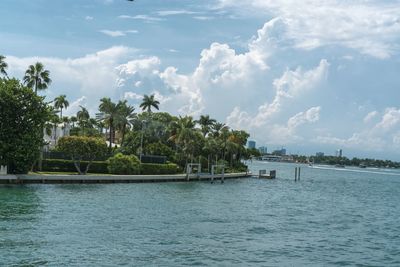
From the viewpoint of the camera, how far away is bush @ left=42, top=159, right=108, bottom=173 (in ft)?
282

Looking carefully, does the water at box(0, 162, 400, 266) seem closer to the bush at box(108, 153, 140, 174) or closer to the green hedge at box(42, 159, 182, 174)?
the green hedge at box(42, 159, 182, 174)

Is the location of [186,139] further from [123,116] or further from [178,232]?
[178,232]

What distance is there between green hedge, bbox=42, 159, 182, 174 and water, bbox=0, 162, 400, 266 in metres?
22.5

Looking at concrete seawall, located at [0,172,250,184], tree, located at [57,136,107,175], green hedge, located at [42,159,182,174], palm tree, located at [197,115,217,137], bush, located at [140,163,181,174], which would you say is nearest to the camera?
concrete seawall, located at [0,172,250,184]

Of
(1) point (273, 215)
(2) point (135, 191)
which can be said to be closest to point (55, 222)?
(1) point (273, 215)

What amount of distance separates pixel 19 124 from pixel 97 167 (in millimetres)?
22227

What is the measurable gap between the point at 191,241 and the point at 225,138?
349 ft

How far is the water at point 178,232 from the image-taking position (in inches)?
1169

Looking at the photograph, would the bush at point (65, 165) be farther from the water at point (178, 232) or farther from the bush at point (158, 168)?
the water at point (178, 232)

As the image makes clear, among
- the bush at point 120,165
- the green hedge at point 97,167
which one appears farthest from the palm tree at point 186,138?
the bush at point 120,165

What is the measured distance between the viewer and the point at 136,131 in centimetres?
12950

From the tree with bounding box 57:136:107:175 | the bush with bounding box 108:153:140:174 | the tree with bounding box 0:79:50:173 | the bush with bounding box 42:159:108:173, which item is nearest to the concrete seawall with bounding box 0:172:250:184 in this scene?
the tree with bounding box 0:79:50:173

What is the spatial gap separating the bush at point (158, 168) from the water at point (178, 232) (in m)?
35.5

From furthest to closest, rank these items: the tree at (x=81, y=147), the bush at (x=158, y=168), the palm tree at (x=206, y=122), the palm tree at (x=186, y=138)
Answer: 1. the palm tree at (x=206, y=122)
2. the palm tree at (x=186, y=138)
3. the bush at (x=158, y=168)
4. the tree at (x=81, y=147)
